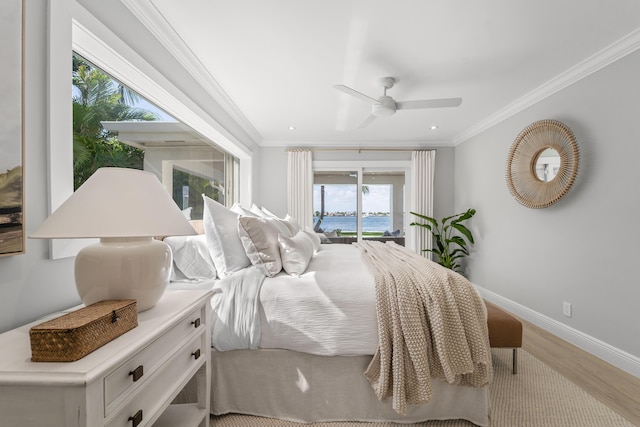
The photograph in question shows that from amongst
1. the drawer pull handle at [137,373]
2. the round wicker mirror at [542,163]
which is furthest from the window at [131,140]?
the round wicker mirror at [542,163]

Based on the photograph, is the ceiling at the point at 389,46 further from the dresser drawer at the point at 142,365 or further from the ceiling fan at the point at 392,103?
the dresser drawer at the point at 142,365

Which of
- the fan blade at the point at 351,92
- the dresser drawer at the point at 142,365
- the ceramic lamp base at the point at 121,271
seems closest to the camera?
the dresser drawer at the point at 142,365

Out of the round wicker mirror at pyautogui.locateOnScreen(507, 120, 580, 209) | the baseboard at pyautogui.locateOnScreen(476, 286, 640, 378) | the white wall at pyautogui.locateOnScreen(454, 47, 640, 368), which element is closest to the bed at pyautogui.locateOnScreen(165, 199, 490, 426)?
the baseboard at pyautogui.locateOnScreen(476, 286, 640, 378)

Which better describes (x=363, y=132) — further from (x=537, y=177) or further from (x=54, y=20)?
(x=54, y=20)

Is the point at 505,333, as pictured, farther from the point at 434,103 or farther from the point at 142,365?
the point at 142,365

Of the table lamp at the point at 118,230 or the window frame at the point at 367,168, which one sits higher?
the window frame at the point at 367,168

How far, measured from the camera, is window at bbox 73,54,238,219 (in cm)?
158

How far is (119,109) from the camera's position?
74.7 inches

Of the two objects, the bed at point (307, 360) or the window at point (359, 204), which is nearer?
the bed at point (307, 360)


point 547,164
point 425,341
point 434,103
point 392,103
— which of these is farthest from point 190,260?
point 547,164

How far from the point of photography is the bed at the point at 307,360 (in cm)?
166

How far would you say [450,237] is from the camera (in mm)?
5172

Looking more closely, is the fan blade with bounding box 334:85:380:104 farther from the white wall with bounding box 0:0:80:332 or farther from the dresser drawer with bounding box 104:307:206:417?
the dresser drawer with bounding box 104:307:206:417

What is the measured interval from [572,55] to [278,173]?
406cm
